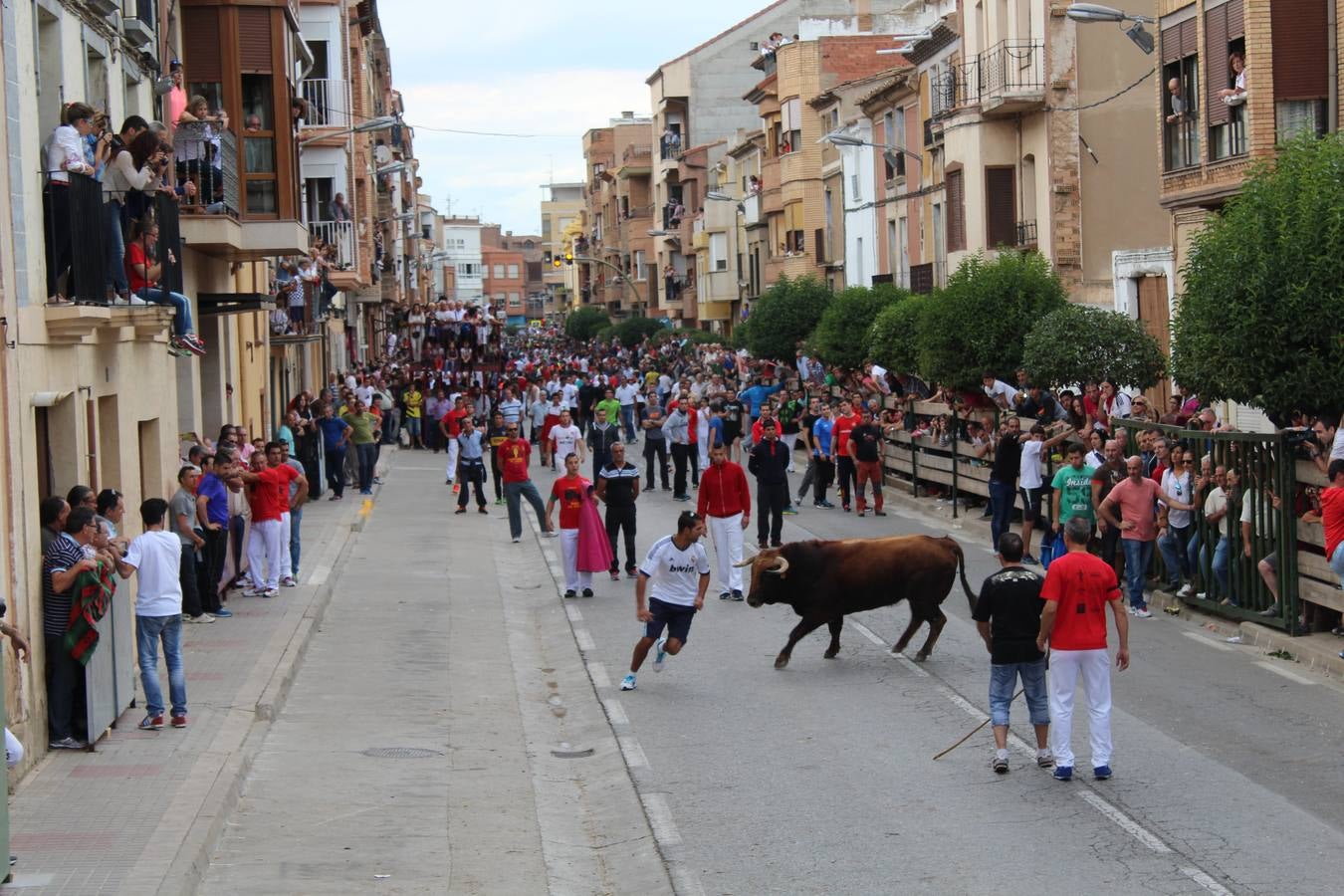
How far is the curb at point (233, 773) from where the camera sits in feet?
29.7

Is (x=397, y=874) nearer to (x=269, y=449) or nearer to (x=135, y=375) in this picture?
(x=135, y=375)

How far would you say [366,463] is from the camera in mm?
31594

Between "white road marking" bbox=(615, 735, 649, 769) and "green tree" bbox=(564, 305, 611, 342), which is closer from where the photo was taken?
"white road marking" bbox=(615, 735, 649, 769)

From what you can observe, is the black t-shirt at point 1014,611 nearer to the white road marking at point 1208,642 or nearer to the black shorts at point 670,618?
the black shorts at point 670,618

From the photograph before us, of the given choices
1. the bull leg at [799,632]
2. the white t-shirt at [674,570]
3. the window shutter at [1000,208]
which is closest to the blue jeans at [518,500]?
the bull leg at [799,632]

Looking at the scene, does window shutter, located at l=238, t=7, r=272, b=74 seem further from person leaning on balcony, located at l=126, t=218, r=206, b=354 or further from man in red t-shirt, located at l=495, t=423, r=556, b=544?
person leaning on balcony, located at l=126, t=218, r=206, b=354

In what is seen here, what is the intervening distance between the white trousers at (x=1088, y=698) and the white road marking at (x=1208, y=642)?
17.8 ft

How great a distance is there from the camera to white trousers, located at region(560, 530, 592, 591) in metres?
19.9

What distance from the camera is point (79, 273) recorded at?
1301 centimetres

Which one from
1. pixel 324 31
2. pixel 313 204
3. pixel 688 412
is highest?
pixel 324 31

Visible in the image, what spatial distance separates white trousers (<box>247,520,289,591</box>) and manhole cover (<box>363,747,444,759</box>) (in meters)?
7.04

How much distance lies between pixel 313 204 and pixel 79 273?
94.0 ft

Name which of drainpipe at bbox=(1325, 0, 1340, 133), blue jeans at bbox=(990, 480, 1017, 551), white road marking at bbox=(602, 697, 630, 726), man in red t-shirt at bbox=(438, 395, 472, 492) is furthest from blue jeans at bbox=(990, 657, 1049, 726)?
man in red t-shirt at bbox=(438, 395, 472, 492)

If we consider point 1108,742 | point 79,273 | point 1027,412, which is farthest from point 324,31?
point 1108,742
